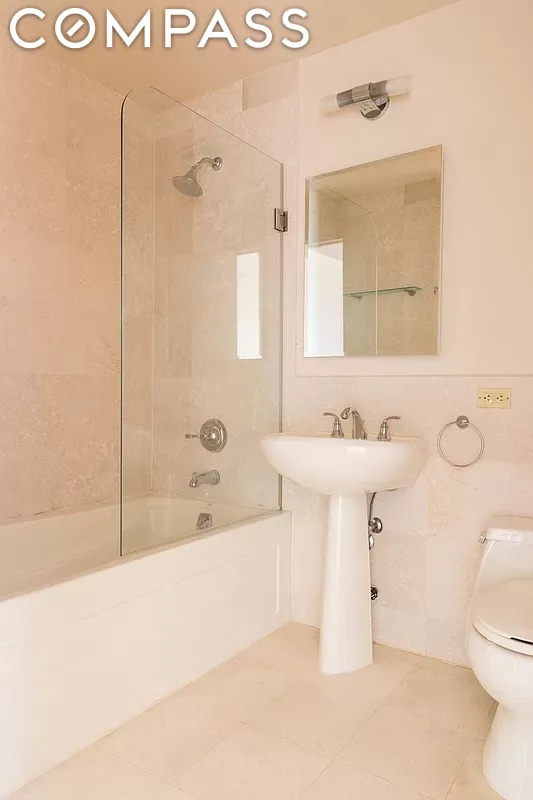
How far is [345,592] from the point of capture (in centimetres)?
206

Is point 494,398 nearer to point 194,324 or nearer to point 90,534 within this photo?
point 194,324

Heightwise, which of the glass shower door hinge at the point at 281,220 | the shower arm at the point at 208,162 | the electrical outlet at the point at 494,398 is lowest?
the electrical outlet at the point at 494,398

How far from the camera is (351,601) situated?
2066 millimetres

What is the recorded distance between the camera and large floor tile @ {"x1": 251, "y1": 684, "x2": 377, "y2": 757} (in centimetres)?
165

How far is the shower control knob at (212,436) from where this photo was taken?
2.24m

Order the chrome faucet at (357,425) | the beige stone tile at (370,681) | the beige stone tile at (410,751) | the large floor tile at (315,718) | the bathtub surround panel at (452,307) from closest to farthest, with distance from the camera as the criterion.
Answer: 1. the beige stone tile at (410,751)
2. the large floor tile at (315,718)
3. the beige stone tile at (370,681)
4. the bathtub surround panel at (452,307)
5. the chrome faucet at (357,425)

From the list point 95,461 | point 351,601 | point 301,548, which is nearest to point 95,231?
point 95,461

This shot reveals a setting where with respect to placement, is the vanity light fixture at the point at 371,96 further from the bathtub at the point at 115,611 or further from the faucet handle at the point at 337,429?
the bathtub at the point at 115,611

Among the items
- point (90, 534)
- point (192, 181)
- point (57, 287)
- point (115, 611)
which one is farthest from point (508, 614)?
point (57, 287)

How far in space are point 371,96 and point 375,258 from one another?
59 centimetres

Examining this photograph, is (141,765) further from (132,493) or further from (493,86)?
(493,86)

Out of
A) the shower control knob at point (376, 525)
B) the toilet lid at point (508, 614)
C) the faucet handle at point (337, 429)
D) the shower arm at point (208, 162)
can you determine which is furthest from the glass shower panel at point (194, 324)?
the toilet lid at point (508, 614)

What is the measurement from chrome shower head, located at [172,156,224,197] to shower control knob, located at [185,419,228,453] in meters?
0.85

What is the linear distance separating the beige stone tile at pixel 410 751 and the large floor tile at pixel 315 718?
37 mm
